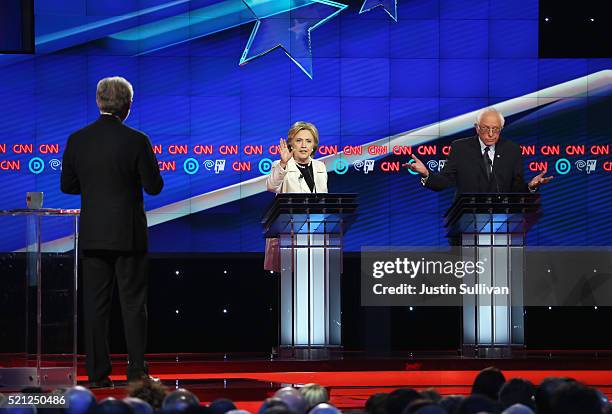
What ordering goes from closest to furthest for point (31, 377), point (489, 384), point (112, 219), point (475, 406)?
point (475, 406) < point (489, 384) < point (112, 219) < point (31, 377)

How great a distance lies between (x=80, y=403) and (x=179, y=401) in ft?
0.90

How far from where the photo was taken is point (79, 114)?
1012 centimetres

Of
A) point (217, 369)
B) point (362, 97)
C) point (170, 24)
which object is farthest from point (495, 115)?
point (170, 24)

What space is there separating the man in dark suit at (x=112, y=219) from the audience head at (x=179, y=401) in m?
1.53

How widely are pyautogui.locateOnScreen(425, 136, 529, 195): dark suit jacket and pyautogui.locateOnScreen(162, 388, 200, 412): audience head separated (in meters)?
4.20

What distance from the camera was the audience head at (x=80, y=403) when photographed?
321 centimetres

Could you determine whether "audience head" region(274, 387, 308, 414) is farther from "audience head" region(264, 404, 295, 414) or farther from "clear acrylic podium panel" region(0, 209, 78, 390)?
"clear acrylic podium panel" region(0, 209, 78, 390)

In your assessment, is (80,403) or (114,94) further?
(114,94)

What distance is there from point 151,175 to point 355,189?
5583 mm

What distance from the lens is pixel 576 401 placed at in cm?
295

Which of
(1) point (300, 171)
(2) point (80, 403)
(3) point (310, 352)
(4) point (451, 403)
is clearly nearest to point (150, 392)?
(2) point (80, 403)

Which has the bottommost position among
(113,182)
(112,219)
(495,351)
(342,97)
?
(495,351)

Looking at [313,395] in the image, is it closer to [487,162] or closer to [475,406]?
[475,406]

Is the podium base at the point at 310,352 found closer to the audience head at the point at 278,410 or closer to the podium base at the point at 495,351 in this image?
the podium base at the point at 495,351
